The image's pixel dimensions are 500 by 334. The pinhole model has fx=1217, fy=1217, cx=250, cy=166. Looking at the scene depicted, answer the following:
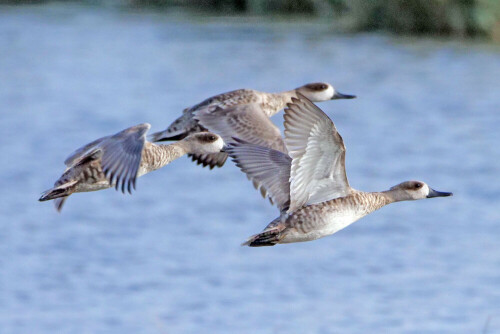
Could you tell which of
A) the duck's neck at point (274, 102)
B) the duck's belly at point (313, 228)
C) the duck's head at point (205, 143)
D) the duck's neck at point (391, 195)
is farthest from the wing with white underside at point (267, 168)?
the duck's neck at point (274, 102)

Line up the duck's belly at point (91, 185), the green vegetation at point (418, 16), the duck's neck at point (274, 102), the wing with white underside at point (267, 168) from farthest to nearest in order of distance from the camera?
the green vegetation at point (418, 16) < the duck's neck at point (274, 102) < the wing with white underside at point (267, 168) < the duck's belly at point (91, 185)

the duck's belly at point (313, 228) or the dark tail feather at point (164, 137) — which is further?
the dark tail feather at point (164, 137)

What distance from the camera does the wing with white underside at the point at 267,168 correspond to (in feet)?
21.0

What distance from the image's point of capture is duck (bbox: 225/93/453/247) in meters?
5.87

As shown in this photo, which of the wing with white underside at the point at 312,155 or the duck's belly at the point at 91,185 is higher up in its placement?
the wing with white underside at the point at 312,155

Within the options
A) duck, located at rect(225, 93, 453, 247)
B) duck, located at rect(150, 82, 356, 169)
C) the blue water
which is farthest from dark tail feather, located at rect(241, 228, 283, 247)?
the blue water

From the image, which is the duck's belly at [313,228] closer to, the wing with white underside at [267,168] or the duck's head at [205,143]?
the wing with white underside at [267,168]

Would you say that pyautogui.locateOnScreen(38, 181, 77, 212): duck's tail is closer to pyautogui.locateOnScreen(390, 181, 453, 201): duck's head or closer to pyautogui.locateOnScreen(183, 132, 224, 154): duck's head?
pyautogui.locateOnScreen(183, 132, 224, 154): duck's head

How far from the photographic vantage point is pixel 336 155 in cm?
594

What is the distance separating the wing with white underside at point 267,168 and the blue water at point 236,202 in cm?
201

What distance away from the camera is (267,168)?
6.48m

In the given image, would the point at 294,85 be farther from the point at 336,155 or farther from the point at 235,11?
the point at 336,155

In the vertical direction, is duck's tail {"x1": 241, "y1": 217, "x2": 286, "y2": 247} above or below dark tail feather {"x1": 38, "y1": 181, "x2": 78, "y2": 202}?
below

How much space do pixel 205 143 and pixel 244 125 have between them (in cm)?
53
